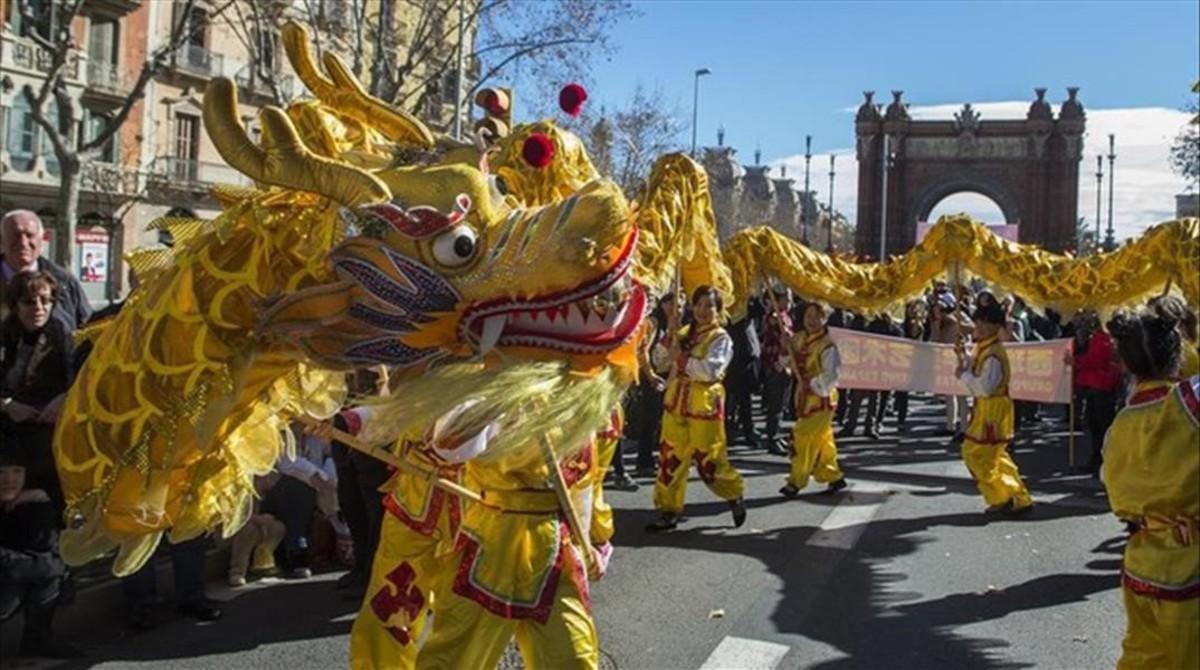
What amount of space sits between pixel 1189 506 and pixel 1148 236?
438 cm

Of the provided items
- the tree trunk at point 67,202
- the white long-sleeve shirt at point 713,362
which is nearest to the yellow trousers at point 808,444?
the white long-sleeve shirt at point 713,362

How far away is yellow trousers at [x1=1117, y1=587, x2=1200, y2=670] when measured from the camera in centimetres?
321

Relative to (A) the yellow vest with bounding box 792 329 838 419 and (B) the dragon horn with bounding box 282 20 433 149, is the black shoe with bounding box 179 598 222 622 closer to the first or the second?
(B) the dragon horn with bounding box 282 20 433 149

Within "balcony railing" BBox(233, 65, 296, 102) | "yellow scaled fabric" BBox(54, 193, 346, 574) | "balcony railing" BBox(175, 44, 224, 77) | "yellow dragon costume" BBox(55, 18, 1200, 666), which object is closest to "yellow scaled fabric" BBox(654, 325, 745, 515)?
"yellow dragon costume" BBox(55, 18, 1200, 666)

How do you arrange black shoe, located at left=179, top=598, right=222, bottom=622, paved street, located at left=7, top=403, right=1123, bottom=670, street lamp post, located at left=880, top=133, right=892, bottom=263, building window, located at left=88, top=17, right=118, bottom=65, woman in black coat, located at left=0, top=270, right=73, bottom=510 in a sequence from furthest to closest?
street lamp post, located at left=880, top=133, right=892, bottom=263
building window, located at left=88, top=17, right=118, bottom=65
black shoe, located at left=179, top=598, right=222, bottom=622
paved street, located at left=7, top=403, right=1123, bottom=670
woman in black coat, located at left=0, top=270, right=73, bottom=510

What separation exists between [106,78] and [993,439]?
28.1 meters

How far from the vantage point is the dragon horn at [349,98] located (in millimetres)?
2668

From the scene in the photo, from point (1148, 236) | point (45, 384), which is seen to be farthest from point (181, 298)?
point (1148, 236)

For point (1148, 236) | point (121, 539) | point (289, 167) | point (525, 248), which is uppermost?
point (1148, 236)

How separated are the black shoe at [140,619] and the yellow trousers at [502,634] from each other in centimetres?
262

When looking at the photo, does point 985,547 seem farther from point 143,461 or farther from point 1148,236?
point 143,461

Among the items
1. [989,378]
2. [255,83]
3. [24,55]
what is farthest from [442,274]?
[255,83]

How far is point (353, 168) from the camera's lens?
2.44 meters

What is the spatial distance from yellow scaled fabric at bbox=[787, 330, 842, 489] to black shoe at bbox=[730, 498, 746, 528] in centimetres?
125
